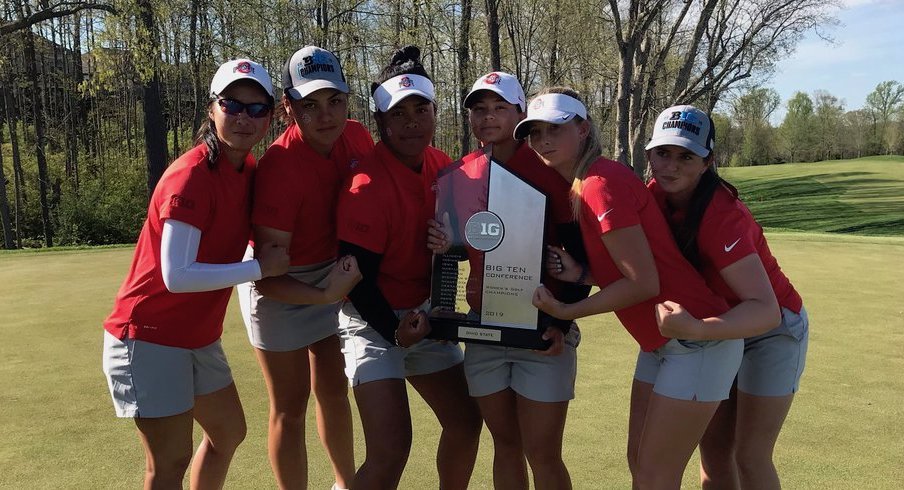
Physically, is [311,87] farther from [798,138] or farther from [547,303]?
[798,138]

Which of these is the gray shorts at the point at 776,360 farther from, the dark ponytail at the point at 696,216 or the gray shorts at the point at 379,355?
the gray shorts at the point at 379,355

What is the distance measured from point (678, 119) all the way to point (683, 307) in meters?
0.70

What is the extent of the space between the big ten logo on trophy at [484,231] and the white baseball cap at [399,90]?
579 mm

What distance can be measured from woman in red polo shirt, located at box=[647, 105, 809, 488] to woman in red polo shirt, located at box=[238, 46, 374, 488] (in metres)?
1.26

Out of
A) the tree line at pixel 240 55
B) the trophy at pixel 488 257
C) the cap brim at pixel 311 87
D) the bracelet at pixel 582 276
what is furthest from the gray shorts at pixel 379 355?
the tree line at pixel 240 55

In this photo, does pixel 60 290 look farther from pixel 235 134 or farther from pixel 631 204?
pixel 631 204

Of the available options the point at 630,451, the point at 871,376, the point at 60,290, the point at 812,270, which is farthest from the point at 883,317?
the point at 60,290

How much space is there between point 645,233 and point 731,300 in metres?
0.48

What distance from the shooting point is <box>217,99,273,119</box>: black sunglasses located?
250 cm

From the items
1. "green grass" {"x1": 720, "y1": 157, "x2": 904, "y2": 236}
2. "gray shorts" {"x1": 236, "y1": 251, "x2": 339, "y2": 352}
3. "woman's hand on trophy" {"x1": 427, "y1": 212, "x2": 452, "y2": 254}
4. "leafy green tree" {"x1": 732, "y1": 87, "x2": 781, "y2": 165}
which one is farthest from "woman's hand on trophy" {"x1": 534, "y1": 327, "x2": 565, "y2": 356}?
"leafy green tree" {"x1": 732, "y1": 87, "x2": 781, "y2": 165}

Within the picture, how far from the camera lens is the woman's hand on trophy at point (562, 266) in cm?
246

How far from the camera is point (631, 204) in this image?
7.41 feet

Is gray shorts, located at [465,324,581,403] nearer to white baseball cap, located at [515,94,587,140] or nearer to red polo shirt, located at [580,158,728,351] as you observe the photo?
red polo shirt, located at [580,158,728,351]

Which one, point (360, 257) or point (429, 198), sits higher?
point (429, 198)
